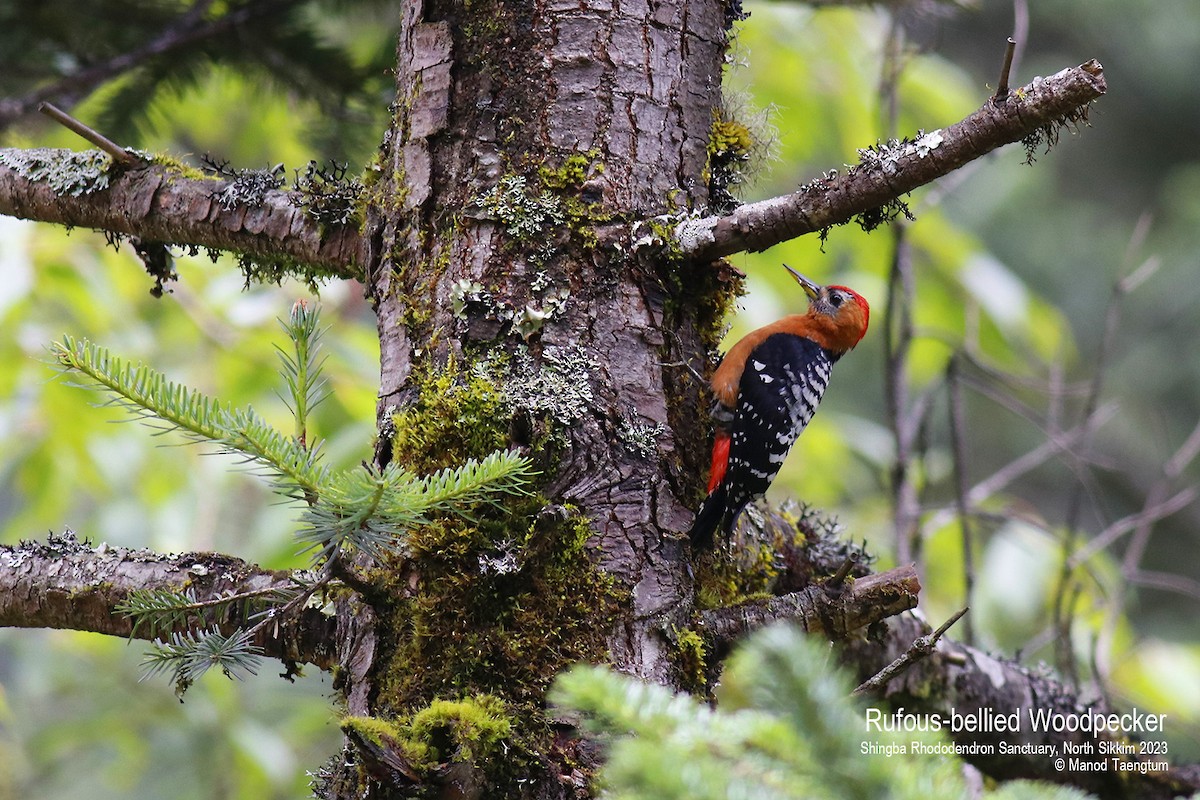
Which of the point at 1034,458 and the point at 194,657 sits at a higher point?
the point at 1034,458

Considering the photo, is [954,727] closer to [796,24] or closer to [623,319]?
[623,319]

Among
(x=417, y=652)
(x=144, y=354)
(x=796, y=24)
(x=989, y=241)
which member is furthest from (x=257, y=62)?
(x=989, y=241)

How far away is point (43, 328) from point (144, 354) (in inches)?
13.5

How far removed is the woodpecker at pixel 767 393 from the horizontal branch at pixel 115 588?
678 millimetres

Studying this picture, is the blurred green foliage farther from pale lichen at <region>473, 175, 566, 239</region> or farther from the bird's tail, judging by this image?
pale lichen at <region>473, 175, 566, 239</region>

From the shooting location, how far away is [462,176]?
1788mm

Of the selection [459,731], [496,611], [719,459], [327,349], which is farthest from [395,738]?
[327,349]

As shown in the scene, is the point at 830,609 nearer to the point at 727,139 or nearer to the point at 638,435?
the point at 638,435

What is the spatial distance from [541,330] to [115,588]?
0.82 meters

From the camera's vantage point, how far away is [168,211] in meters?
1.96

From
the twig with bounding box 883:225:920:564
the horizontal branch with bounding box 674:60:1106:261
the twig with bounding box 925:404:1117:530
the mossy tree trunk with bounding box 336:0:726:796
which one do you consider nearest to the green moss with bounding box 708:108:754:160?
the mossy tree trunk with bounding box 336:0:726:796

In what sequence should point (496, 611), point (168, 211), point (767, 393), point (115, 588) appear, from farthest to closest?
1. point (767, 393)
2. point (168, 211)
3. point (115, 588)
4. point (496, 611)

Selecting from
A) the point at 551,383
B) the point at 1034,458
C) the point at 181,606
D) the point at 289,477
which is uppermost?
the point at 1034,458

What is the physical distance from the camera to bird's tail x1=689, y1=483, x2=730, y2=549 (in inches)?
69.3
